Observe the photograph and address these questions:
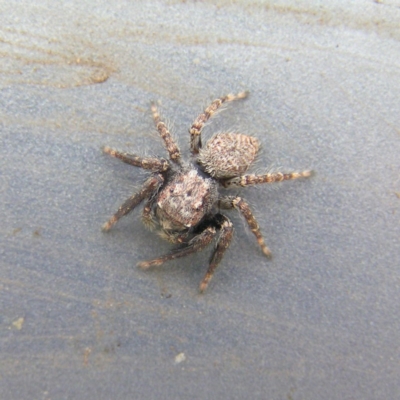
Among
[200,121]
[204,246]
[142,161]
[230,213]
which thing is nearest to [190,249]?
[204,246]

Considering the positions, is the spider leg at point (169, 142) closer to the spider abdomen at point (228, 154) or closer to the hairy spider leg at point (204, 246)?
the spider abdomen at point (228, 154)

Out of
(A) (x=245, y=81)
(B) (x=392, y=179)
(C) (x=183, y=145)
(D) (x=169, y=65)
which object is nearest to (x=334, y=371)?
(B) (x=392, y=179)

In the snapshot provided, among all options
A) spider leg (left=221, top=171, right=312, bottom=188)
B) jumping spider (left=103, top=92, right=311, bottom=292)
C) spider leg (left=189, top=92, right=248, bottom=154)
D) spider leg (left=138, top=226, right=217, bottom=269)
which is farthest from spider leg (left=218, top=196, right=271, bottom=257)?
spider leg (left=189, top=92, right=248, bottom=154)

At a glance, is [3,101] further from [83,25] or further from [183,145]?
[183,145]

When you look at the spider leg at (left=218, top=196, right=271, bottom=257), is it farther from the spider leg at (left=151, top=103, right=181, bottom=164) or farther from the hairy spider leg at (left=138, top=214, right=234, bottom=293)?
the spider leg at (left=151, top=103, right=181, bottom=164)

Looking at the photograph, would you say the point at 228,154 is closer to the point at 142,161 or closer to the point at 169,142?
the point at 169,142

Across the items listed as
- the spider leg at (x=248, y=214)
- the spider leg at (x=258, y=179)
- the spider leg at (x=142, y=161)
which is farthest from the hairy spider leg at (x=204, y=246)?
the spider leg at (x=142, y=161)

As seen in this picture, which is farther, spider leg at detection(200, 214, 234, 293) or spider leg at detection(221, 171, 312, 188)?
spider leg at detection(221, 171, 312, 188)
